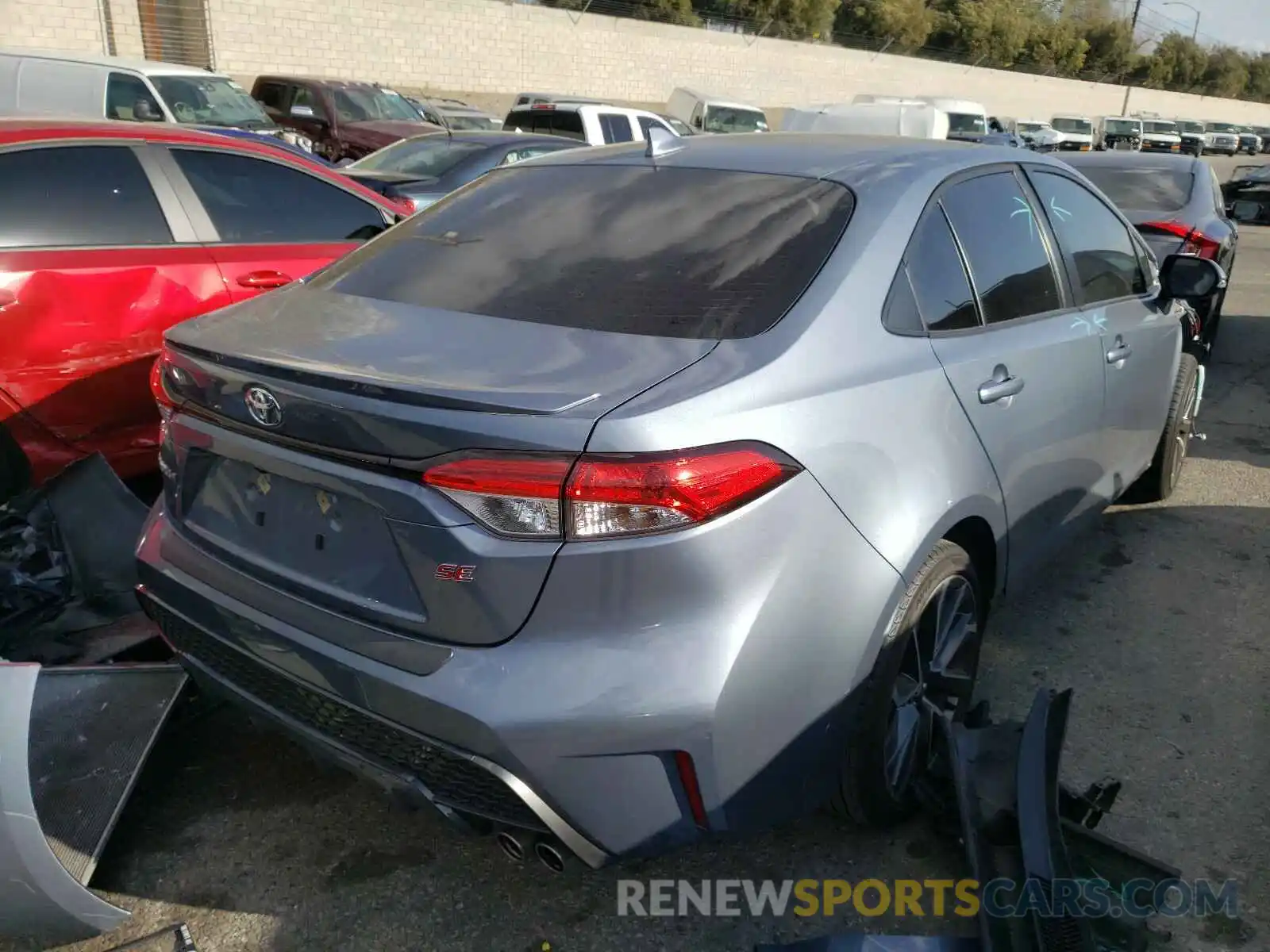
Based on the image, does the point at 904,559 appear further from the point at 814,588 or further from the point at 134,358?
the point at 134,358

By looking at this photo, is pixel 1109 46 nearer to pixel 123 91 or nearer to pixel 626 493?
pixel 123 91

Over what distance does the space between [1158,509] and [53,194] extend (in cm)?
500

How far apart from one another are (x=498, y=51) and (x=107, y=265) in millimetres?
Answer: 28171

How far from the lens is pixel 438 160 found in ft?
30.5

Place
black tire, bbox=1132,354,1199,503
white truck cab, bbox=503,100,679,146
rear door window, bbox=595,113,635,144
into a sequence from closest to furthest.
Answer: black tire, bbox=1132,354,1199,503, white truck cab, bbox=503,100,679,146, rear door window, bbox=595,113,635,144

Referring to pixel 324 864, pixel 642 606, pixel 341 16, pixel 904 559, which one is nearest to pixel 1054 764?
pixel 904 559

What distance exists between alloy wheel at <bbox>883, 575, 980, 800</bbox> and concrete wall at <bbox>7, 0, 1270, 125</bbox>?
23.2 m

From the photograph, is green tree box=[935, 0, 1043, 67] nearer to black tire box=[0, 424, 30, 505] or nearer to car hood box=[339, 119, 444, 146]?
car hood box=[339, 119, 444, 146]

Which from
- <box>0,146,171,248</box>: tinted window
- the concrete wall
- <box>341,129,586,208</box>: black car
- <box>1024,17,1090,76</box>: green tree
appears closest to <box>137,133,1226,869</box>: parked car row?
<box>0,146,171,248</box>: tinted window

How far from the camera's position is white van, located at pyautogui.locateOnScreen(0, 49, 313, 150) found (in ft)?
34.2

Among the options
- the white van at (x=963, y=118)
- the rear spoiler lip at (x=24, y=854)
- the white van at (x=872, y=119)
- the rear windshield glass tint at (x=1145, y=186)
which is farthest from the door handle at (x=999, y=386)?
the white van at (x=963, y=118)

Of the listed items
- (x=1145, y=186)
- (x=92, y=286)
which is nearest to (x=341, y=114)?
(x=1145, y=186)

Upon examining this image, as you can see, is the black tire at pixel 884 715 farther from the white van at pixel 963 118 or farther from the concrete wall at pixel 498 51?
the white van at pixel 963 118

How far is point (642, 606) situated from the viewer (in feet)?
6.04
